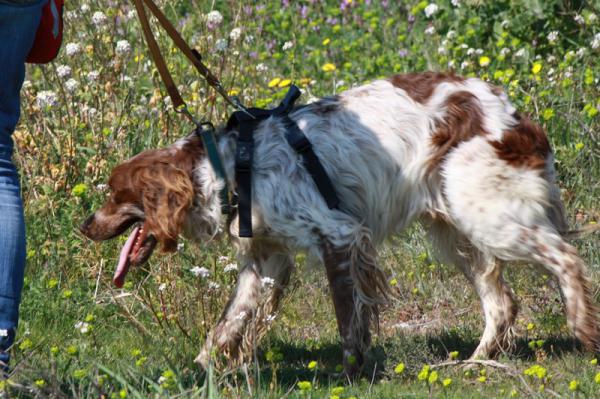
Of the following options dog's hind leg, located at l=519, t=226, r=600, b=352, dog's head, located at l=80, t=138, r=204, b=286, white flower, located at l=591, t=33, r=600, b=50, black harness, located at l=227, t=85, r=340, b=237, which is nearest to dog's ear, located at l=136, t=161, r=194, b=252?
dog's head, located at l=80, t=138, r=204, b=286

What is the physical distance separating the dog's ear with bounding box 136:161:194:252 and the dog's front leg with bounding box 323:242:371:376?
636 millimetres

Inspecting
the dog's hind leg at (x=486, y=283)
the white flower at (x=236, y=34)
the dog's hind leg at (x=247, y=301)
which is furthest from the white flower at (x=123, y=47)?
the dog's hind leg at (x=486, y=283)

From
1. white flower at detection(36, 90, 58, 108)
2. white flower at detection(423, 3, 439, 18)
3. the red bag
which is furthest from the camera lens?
white flower at detection(423, 3, 439, 18)

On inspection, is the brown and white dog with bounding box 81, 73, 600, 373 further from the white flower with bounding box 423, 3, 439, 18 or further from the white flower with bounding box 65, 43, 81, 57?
the white flower with bounding box 423, 3, 439, 18

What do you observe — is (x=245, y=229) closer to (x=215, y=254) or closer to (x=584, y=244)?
(x=215, y=254)

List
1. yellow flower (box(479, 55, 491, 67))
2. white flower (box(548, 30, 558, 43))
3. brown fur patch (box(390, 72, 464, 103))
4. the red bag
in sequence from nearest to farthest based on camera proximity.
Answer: the red bag → brown fur patch (box(390, 72, 464, 103)) → yellow flower (box(479, 55, 491, 67)) → white flower (box(548, 30, 558, 43))

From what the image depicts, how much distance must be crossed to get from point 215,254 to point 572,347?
1.77 m

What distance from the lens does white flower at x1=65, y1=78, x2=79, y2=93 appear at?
19.9 ft

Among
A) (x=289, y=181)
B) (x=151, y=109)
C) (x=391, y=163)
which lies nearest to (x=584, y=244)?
(x=391, y=163)

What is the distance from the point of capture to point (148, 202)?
4.54 metres

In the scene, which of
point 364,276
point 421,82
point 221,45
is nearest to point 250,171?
point 364,276

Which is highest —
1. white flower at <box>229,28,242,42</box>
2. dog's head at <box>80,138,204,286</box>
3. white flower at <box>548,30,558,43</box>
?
white flower at <box>229,28,242,42</box>

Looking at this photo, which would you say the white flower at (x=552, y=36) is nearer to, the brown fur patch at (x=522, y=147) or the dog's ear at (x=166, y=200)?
the brown fur patch at (x=522, y=147)

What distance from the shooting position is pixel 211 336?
4.75 m
